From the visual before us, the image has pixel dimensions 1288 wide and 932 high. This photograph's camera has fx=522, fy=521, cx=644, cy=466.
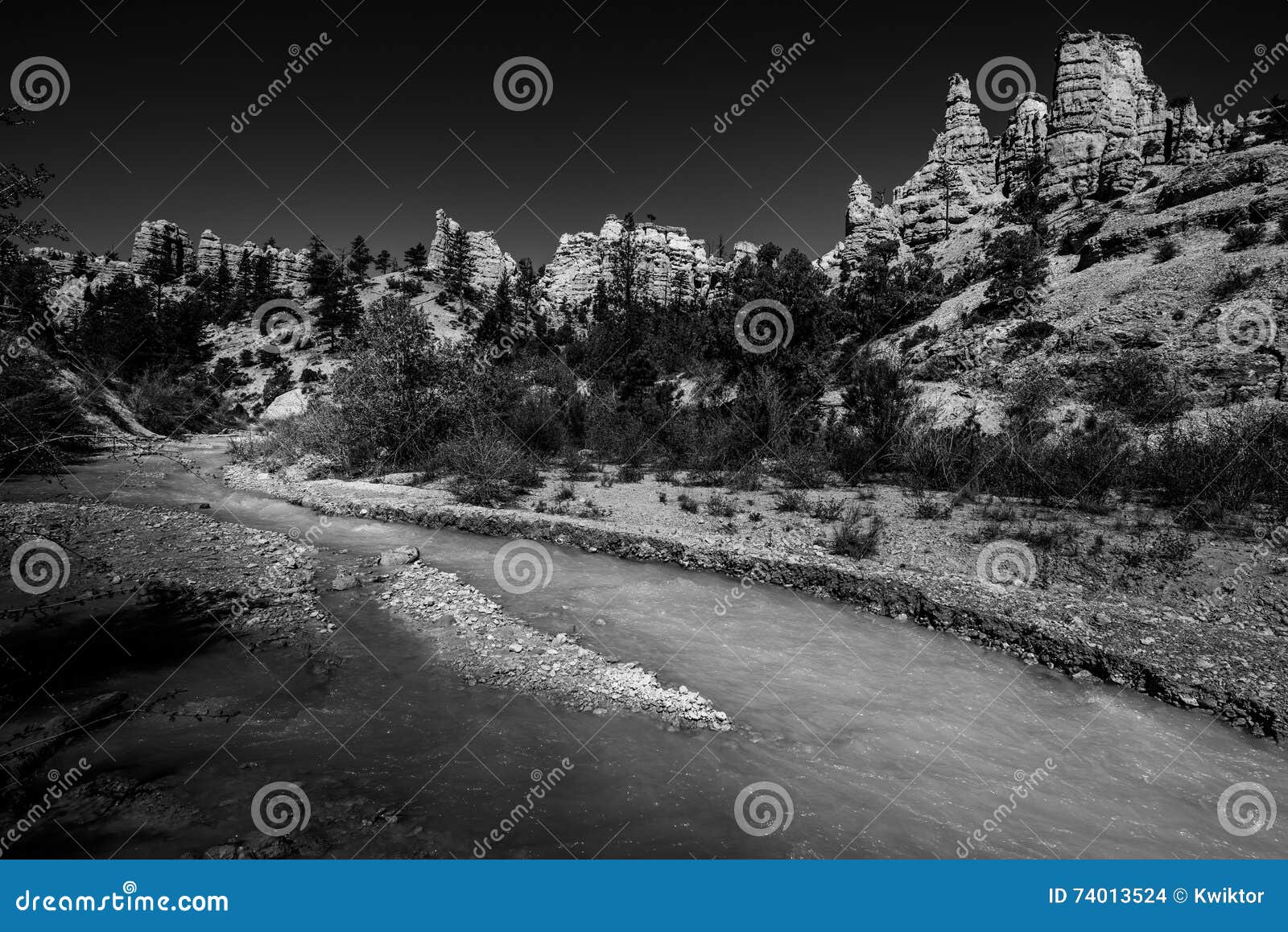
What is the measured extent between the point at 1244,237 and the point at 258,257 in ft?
279

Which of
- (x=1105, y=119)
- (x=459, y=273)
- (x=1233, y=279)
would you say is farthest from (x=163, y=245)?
(x=1105, y=119)

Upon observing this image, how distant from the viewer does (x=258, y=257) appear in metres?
64.2

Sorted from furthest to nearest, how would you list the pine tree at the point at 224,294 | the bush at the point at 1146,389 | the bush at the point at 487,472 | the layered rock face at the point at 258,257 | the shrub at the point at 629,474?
the layered rock face at the point at 258,257
the pine tree at the point at 224,294
the bush at the point at 1146,389
the shrub at the point at 629,474
the bush at the point at 487,472

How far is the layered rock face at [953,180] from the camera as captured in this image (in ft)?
205

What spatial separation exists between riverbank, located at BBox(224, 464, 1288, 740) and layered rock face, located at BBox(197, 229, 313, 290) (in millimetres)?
62567

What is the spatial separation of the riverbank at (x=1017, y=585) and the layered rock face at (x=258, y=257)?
62567 millimetres

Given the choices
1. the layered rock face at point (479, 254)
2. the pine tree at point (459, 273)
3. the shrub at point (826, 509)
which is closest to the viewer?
the shrub at point (826, 509)

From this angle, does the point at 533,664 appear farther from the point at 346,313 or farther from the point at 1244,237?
the point at 346,313

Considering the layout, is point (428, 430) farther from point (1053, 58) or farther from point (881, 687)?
point (1053, 58)

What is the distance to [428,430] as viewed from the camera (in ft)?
55.0

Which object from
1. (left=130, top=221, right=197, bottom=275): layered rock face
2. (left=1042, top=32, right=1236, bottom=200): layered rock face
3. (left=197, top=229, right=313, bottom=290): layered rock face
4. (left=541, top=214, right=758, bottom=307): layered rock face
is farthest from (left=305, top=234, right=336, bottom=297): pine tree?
(left=1042, top=32, right=1236, bottom=200): layered rock face

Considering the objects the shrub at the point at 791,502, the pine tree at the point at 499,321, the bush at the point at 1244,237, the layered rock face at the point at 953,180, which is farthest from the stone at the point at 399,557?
the layered rock face at the point at 953,180

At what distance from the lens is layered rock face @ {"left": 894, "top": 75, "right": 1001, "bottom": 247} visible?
62.4 metres

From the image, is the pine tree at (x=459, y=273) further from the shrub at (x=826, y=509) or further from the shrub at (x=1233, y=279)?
the shrub at (x=1233, y=279)
